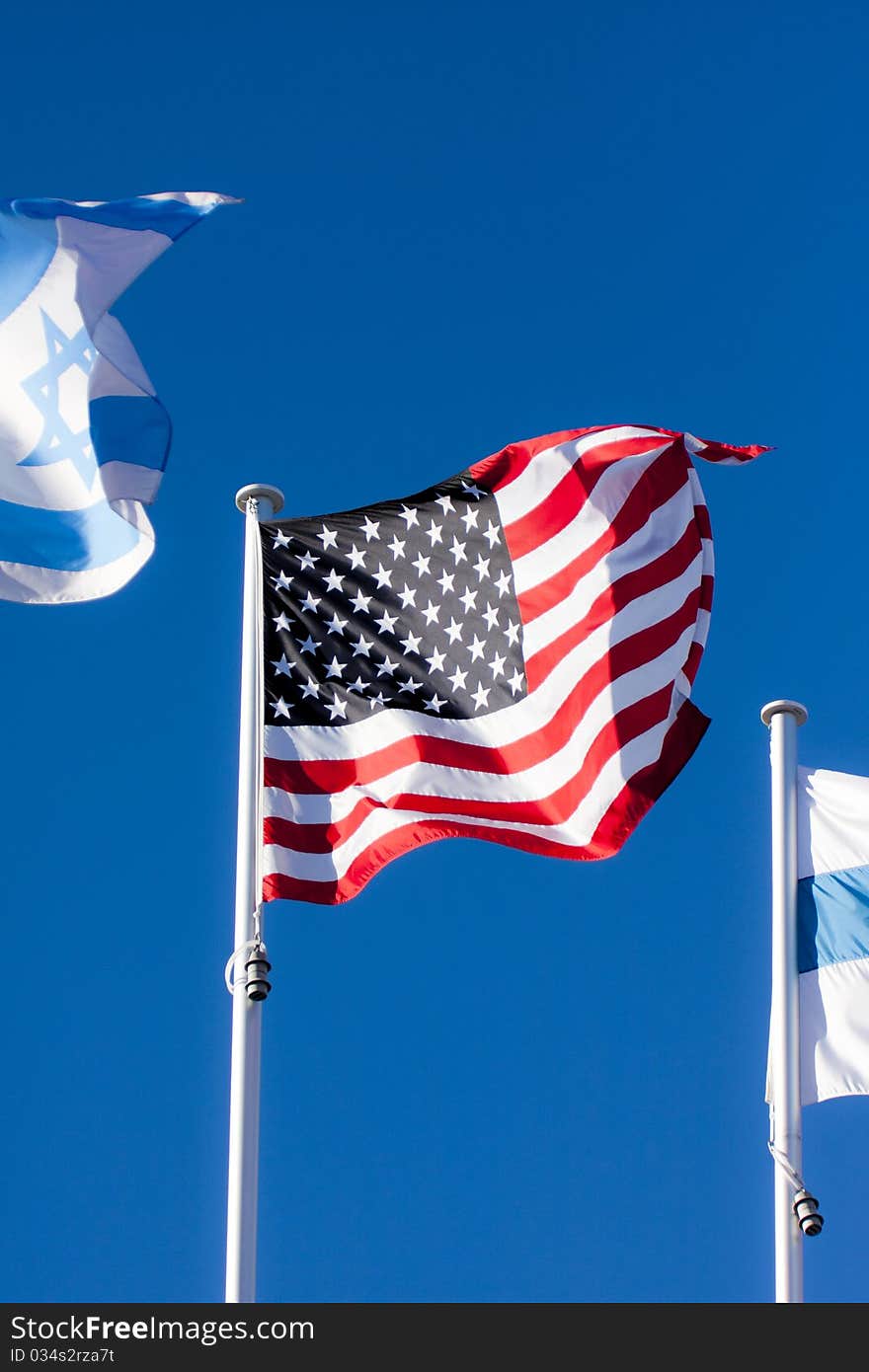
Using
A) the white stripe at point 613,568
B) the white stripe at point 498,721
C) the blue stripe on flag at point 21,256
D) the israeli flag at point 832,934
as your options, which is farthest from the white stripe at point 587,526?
the blue stripe on flag at point 21,256

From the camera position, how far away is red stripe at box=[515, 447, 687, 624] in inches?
845

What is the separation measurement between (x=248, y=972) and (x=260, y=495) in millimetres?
3980

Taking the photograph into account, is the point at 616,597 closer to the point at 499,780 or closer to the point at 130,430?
the point at 499,780

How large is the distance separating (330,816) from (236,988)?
1.98 metres

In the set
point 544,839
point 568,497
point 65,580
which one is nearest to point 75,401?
point 65,580

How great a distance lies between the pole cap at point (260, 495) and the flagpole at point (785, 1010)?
3923 mm

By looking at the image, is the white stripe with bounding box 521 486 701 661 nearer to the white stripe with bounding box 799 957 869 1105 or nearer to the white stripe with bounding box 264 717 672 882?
the white stripe with bounding box 264 717 672 882

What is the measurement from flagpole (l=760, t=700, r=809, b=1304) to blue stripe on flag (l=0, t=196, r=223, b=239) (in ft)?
17.8

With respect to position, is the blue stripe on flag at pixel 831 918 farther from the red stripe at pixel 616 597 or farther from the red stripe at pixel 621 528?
the red stripe at pixel 621 528

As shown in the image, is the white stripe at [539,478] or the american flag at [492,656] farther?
the white stripe at [539,478]

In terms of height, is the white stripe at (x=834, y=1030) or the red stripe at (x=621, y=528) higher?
the red stripe at (x=621, y=528)

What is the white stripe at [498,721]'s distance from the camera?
19344 mm
